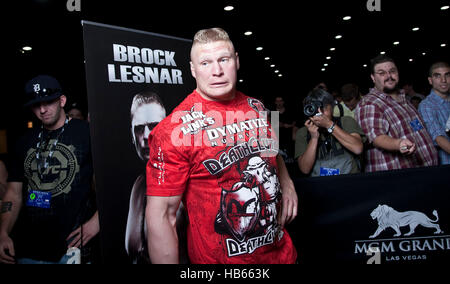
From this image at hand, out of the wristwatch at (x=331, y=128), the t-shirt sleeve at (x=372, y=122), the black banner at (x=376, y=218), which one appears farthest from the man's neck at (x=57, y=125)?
the t-shirt sleeve at (x=372, y=122)

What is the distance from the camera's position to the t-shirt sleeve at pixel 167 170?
122 centimetres


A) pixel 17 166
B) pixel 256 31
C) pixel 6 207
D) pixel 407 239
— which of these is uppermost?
pixel 256 31

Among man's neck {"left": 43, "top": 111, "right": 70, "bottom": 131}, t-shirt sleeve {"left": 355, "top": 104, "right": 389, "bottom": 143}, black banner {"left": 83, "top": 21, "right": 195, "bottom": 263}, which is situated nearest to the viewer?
black banner {"left": 83, "top": 21, "right": 195, "bottom": 263}

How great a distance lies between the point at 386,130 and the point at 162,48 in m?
1.74

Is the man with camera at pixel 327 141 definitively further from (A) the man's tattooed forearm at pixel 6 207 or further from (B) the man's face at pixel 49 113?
(A) the man's tattooed forearm at pixel 6 207

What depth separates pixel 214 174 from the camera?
130cm

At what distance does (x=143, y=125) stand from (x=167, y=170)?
1.84 ft

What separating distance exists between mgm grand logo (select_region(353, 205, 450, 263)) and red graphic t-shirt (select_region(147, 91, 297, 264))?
2.79ft

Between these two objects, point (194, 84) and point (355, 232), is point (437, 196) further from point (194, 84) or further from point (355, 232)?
point (194, 84)

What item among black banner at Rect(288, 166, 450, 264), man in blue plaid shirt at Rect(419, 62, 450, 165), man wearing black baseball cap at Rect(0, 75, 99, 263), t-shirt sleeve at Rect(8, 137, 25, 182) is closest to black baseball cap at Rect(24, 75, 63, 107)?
man wearing black baseball cap at Rect(0, 75, 99, 263)

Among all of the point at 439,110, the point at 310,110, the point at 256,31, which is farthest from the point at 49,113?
the point at 256,31

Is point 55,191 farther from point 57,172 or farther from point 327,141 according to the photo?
point 327,141

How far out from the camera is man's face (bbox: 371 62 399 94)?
2609mm

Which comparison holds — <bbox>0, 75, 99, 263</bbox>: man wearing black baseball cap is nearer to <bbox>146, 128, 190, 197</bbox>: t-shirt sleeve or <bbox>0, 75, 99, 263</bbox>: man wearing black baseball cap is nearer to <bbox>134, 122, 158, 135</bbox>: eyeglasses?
<bbox>134, 122, 158, 135</bbox>: eyeglasses
